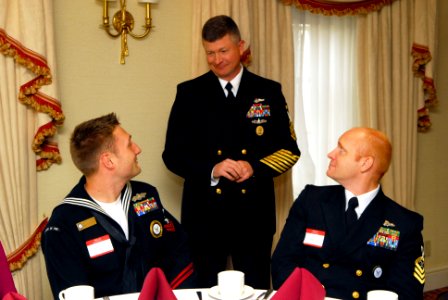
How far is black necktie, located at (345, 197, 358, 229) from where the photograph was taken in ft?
8.80

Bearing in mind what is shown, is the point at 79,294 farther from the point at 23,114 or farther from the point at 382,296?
the point at 23,114

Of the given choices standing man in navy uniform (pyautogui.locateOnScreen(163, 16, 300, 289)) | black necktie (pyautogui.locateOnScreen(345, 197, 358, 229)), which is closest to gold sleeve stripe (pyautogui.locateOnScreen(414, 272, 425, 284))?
black necktie (pyautogui.locateOnScreen(345, 197, 358, 229))

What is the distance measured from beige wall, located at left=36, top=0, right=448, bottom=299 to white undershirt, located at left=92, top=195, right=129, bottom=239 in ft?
3.51

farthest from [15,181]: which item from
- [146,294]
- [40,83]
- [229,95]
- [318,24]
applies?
[318,24]

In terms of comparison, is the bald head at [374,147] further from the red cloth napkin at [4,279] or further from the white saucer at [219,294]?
the red cloth napkin at [4,279]

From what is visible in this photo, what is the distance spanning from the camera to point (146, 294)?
5.73ft

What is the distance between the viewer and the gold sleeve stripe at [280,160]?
348 centimetres

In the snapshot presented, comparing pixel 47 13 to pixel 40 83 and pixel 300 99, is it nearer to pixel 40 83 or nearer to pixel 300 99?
pixel 40 83

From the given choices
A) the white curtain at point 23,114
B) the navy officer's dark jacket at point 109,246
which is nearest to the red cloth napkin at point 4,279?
the navy officer's dark jacket at point 109,246

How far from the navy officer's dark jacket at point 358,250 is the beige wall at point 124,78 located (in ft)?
4.95

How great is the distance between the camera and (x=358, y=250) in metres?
2.62

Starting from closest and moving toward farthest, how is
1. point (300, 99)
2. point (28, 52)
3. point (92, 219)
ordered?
point (92, 219) < point (28, 52) < point (300, 99)

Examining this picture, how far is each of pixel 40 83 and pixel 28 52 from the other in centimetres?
18

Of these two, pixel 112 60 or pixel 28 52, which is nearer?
pixel 28 52
